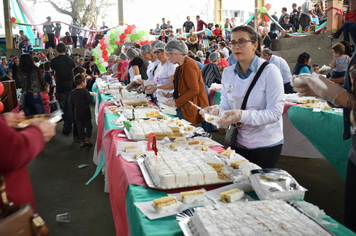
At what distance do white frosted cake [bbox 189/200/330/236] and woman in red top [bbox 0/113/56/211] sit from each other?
0.60 metres

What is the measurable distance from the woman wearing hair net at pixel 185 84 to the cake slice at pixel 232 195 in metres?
2.06

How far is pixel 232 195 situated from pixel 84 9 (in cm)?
2338

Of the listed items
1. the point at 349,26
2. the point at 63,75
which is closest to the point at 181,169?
the point at 63,75

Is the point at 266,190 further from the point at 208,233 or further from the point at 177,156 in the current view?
the point at 177,156

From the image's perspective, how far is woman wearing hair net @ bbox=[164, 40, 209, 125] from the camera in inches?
131

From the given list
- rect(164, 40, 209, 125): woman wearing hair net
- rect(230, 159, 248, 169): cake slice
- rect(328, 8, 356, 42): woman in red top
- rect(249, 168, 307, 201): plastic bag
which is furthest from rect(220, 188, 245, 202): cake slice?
rect(328, 8, 356, 42): woman in red top

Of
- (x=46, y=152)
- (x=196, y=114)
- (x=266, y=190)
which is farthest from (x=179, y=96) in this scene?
(x=46, y=152)

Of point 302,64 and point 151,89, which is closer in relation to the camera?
point 151,89

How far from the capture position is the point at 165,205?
4.08ft

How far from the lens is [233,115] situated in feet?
5.94

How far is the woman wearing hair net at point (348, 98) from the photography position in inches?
52.1

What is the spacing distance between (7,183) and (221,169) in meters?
0.98

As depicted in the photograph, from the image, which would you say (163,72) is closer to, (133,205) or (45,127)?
(133,205)

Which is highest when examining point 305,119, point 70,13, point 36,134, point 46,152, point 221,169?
point 70,13
